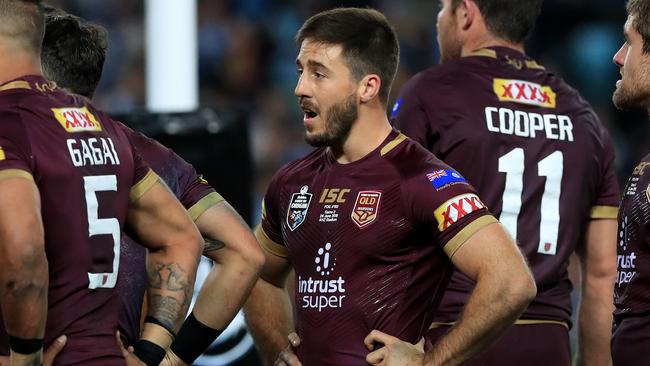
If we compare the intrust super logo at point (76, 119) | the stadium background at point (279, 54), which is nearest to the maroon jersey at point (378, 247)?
the intrust super logo at point (76, 119)

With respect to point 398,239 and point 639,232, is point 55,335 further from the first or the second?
point 639,232

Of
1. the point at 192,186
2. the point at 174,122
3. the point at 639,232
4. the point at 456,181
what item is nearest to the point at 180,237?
the point at 192,186

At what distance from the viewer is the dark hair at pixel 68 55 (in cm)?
471

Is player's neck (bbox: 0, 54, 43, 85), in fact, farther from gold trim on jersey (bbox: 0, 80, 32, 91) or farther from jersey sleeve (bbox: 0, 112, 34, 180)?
jersey sleeve (bbox: 0, 112, 34, 180)

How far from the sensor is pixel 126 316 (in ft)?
14.7

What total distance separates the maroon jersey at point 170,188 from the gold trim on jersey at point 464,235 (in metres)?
1.01

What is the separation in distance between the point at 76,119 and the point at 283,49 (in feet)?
29.7

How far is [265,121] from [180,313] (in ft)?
25.7

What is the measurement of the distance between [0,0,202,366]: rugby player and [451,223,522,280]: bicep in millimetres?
1069

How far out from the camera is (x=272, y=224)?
16.1 feet

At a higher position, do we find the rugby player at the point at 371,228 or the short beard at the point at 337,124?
the short beard at the point at 337,124

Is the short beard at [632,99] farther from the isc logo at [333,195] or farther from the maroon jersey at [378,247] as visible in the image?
the isc logo at [333,195]

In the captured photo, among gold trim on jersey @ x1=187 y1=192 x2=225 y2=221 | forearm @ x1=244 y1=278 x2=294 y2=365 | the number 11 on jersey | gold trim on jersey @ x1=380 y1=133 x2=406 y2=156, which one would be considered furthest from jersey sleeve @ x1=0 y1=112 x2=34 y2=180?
the number 11 on jersey

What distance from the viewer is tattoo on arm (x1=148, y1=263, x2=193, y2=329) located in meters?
4.29
